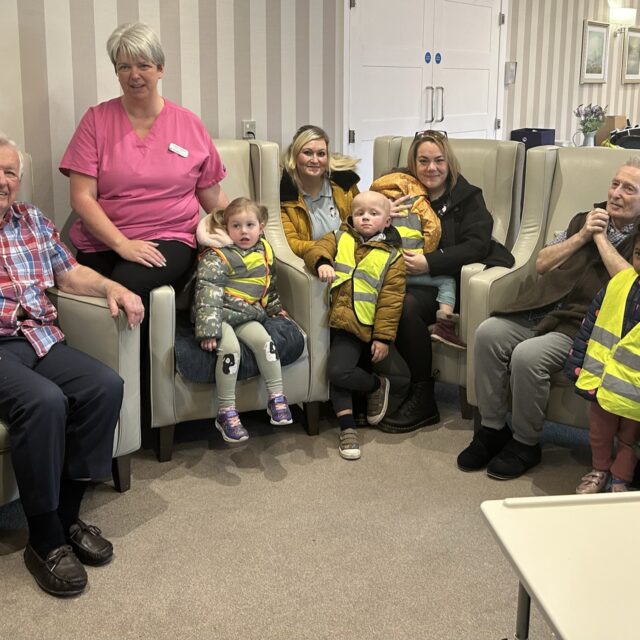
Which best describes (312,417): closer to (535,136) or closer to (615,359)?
(615,359)

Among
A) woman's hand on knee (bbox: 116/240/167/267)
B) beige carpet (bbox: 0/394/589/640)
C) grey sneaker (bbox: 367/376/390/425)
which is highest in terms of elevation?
woman's hand on knee (bbox: 116/240/167/267)

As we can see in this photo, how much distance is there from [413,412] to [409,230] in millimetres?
700

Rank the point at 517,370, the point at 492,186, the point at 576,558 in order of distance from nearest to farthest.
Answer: the point at 576,558 < the point at 517,370 < the point at 492,186

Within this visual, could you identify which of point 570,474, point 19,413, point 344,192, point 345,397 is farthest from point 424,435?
point 19,413

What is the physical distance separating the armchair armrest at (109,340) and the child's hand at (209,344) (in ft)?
0.88

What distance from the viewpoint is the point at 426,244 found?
315cm

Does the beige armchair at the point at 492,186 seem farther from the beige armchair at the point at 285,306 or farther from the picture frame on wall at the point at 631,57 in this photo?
the picture frame on wall at the point at 631,57

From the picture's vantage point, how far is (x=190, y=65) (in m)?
3.56

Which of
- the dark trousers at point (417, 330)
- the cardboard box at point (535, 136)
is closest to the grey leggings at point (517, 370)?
the dark trousers at point (417, 330)

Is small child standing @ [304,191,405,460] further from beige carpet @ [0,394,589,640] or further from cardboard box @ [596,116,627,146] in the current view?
cardboard box @ [596,116,627,146]

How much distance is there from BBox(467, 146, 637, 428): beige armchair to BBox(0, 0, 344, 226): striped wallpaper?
1375 mm

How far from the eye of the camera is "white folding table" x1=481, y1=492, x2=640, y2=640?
110 centimetres

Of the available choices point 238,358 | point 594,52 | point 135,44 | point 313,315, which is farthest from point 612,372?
point 594,52

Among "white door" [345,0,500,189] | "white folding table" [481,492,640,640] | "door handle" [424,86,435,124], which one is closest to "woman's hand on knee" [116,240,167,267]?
"white folding table" [481,492,640,640]
